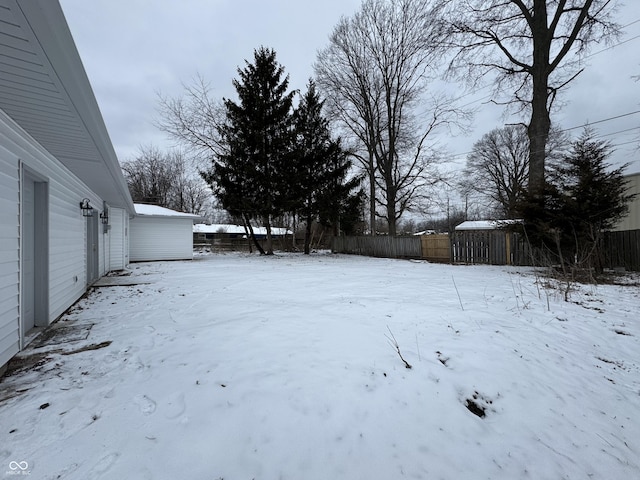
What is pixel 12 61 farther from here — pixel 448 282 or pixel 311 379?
pixel 448 282

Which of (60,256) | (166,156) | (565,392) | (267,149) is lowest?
(565,392)

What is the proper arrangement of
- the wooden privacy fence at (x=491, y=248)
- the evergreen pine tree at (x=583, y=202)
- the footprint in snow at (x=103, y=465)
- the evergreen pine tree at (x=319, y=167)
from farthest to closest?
the evergreen pine tree at (x=319, y=167) < the wooden privacy fence at (x=491, y=248) < the evergreen pine tree at (x=583, y=202) < the footprint in snow at (x=103, y=465)

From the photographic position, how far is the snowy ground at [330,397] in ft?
5.23

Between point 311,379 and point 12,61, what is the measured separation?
3.33 meters

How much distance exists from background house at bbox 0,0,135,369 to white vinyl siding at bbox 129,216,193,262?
28.9ft

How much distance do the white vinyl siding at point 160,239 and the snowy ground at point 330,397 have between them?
11.2 m

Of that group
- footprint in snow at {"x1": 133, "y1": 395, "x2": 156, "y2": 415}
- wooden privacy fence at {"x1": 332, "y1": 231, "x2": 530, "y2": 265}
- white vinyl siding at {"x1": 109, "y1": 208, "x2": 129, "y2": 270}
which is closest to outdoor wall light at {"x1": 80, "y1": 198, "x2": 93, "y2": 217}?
white vinyl siding at {"x1": 109, "y1": 208, "x2": 129, "y2": 270}

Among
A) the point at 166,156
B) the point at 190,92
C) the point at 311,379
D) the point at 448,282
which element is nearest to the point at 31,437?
the point at 311,379

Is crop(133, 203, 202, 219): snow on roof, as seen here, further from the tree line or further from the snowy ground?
the snowy ground

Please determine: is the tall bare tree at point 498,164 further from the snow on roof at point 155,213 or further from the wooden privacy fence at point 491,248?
the snow on roof at point 155,213

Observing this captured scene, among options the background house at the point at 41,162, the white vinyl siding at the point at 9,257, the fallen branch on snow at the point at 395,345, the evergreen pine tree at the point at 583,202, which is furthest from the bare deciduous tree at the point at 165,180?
the fallen branch on snow at the point at 395,345

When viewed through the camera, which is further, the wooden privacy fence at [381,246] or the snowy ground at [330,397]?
the wooden privacy fence at [381,246]

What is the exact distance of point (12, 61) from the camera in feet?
6.67

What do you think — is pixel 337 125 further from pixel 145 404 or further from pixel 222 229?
pixel 222 229
